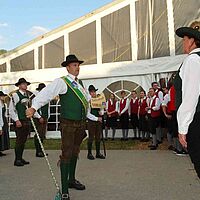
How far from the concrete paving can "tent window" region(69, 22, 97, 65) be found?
234 inches

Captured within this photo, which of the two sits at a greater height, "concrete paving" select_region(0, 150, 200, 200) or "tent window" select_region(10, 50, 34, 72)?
"tent window" select_region(10, 50, 34, 72)

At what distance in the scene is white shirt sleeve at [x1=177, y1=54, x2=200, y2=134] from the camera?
9.54 feet

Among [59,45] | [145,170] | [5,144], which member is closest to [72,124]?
[145,170]

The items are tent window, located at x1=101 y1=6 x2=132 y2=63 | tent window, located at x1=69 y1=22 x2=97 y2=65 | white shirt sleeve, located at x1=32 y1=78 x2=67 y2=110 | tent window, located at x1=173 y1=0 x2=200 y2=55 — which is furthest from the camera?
tent window, located at x1=69 y1=22 x2=97 y2=65

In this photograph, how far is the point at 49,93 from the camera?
4.52 m

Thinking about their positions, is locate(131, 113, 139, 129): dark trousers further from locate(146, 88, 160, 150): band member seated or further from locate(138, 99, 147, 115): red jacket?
locate(146, 88, 160, 150): band member seated

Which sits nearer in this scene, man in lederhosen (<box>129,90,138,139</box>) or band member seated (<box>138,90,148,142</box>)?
band member seated (<box>138,90,148,142</box>)

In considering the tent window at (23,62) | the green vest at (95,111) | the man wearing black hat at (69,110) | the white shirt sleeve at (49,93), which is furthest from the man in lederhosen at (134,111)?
the white shirt sleeve at (49,93)

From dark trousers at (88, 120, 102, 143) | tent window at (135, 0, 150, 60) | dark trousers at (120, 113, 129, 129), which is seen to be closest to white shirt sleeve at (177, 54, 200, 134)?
dark trousers at (88, 120, 102, 143)

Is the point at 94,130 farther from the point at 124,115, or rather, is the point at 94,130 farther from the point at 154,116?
the point at 124,115

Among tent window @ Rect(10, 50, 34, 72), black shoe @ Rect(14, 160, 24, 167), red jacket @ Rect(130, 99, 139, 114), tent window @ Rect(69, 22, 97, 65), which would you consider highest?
tent window @ Rect(69, 22, 97, 65)

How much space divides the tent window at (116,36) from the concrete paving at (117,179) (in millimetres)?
5447

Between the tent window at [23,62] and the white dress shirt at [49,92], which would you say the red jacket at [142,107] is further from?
the white dress shirt at [49,92]

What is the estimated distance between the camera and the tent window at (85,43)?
1356 cm
